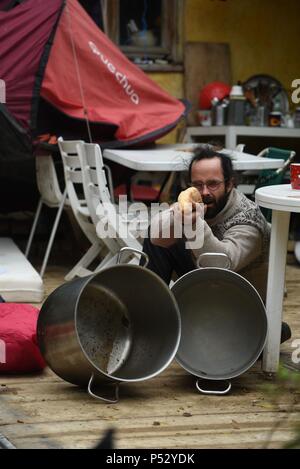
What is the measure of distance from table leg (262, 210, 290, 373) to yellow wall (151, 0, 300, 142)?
5.58 metres

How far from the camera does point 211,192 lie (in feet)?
15.4

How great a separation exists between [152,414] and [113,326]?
0.60 meters

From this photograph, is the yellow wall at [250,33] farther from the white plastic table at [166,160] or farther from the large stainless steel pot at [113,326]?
the large stainless steel pot at [113,326]

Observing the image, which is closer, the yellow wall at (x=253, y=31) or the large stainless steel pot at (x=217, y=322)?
the large stainless steel pot at (x=217, y=322)

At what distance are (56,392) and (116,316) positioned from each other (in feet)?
1.51

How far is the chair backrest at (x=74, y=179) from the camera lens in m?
6.92

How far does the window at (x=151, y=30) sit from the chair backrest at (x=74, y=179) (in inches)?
112

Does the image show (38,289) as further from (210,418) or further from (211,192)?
(210,418)

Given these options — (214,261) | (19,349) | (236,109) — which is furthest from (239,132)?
(19,349)

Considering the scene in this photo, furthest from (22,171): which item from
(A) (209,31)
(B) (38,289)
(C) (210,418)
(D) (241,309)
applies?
(C) (210,418)

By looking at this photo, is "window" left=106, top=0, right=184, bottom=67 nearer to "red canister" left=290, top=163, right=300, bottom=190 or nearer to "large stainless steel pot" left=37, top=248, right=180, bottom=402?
"red canister" left=290, top=163, right=300, bottom=190

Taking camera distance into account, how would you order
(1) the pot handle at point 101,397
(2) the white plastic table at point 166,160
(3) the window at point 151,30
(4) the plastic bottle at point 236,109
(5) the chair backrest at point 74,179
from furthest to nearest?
(3) the window at point 151,30, (4) the plastic bottle at point 236,109, (5) the chair backrest at point 74,179, (2) the white plastic table at point 166,160, (1) the pot handle at point 101,397

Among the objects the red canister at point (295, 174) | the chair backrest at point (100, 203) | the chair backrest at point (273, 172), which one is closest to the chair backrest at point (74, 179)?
the chair backrest at point (100, 203)

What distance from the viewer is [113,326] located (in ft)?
14.9
